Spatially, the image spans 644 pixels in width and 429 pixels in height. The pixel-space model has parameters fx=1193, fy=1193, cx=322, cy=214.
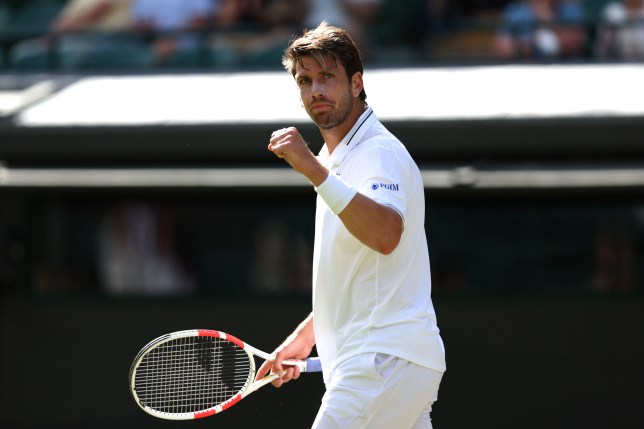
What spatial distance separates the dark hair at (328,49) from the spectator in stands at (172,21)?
5.02m

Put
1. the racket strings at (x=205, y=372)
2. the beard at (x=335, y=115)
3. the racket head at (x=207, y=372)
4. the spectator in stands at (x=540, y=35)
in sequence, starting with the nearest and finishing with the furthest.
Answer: the beard at (x=335, y=115) → the racket head at (x=207, y=372) → the racket strings at (x=205, y=372) → the spectator in stands at (x=540, y=35)

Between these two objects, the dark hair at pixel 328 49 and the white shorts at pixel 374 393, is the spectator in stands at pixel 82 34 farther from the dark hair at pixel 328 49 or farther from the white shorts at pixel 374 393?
the white shorts at pixel 374 393

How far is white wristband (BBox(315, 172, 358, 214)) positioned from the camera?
3.47 meters

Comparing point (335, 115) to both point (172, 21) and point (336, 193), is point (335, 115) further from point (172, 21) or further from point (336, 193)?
point (172, 21)

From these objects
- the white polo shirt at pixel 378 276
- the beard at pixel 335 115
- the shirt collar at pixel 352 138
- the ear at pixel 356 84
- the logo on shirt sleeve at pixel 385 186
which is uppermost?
the ear at pixel 356 84

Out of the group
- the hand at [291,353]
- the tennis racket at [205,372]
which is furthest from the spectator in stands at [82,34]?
the hand at [291,353]

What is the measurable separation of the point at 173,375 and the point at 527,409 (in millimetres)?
3534

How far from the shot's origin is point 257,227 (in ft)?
27.2

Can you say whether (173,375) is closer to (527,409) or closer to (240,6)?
(527,409)

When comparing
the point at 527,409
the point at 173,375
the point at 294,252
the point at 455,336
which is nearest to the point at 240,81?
the point at 294,252

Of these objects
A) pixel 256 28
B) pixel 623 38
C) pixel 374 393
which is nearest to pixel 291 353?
pixel 374 393

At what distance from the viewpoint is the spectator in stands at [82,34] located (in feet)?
29.1

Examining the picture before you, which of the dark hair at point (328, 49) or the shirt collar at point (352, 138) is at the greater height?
the dark hair at point (328, 49)

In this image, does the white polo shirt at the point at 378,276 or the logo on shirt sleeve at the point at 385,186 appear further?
the white polo shirt at the point at 378,276
